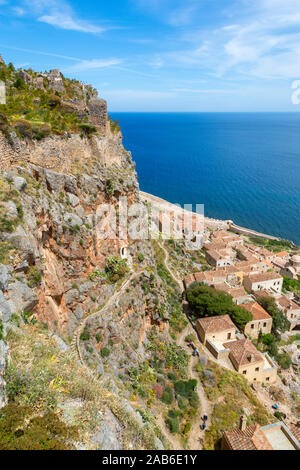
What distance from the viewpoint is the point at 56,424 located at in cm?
639

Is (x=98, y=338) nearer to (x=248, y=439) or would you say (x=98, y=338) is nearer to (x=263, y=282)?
(x=248, y=439)

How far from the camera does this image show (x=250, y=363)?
23000mm

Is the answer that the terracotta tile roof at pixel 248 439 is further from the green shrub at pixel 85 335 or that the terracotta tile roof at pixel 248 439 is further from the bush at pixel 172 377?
the green shrub at pixel 85 335

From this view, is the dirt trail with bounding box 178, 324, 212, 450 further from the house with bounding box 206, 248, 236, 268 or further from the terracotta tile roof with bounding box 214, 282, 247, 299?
the house with bounding box 206, 248, 236, 268

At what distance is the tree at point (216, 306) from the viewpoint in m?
27.9

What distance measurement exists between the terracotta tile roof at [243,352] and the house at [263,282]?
13129 mm

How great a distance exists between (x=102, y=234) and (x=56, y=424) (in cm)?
1480

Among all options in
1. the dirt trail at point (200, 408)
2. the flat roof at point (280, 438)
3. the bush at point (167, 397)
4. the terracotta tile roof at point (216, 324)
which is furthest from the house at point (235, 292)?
the bush at point (167, 397)

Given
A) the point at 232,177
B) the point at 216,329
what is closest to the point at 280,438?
the point at 216,329

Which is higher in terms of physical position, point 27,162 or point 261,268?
point 27,162

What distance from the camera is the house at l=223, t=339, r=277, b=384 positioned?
75.5 feet

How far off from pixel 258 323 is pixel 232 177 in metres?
86.6
